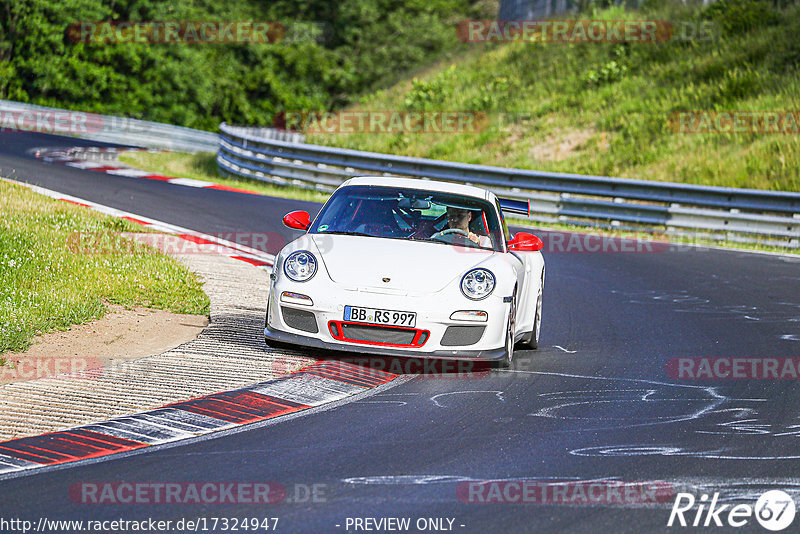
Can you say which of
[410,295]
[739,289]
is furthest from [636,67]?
[410,295]

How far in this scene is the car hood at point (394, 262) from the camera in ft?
25.4

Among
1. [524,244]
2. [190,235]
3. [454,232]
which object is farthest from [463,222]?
[190,235]

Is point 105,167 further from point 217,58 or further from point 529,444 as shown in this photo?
point 217,58

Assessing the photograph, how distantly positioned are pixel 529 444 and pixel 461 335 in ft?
6.23

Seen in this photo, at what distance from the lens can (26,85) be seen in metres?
44.4

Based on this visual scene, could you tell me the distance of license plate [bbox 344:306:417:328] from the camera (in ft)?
25.0

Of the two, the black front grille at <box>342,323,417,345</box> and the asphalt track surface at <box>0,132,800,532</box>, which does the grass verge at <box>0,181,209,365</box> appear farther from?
the asphalt track surface at <box>0,132,800,532</box>

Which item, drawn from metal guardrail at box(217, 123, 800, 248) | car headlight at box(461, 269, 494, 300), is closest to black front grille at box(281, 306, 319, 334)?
car headlight at box(461, 269, 494, 300)

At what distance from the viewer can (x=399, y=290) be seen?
7.70 metres

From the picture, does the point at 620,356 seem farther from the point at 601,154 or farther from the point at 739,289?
the point at 601,154

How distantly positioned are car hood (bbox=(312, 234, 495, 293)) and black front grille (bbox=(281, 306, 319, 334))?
0.33m

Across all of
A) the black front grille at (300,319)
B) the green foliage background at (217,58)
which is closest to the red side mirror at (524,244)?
the black front grille at (300,319)

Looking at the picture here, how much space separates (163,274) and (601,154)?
17482mm

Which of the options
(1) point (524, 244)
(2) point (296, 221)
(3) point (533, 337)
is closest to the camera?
(1) point (524, 244)
